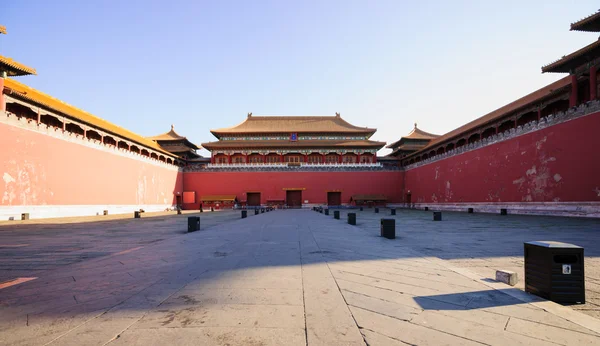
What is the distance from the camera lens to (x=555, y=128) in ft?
45.4

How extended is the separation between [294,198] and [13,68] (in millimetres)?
22649

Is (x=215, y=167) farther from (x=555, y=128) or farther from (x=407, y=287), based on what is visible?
(x=407, y=287)

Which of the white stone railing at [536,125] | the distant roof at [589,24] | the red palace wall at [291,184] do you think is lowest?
the red palace wall at [291,184]

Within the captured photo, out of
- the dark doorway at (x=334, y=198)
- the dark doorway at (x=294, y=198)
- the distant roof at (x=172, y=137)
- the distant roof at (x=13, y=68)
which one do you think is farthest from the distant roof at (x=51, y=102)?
the dark doorway at (x=334, y=198)

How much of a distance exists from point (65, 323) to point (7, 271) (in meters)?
2.62

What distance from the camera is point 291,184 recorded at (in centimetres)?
3050

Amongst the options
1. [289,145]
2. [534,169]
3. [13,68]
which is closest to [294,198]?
[289,145]

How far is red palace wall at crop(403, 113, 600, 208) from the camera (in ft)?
40.1

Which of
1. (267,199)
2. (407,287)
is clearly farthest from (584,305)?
(267,199)

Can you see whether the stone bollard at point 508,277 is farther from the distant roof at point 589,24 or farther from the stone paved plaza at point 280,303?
the distant roof at point 589,24

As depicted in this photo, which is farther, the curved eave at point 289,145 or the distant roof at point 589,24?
the curved eave at point 289,145

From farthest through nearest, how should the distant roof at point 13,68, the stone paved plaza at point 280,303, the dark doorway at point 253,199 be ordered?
the dark doorway at point 253,199, the distant roof at point 13,68, the stone paved plaza at point 280,303

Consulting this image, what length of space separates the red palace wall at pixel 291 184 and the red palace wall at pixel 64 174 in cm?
607

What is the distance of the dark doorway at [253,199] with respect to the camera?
30.5 meters
